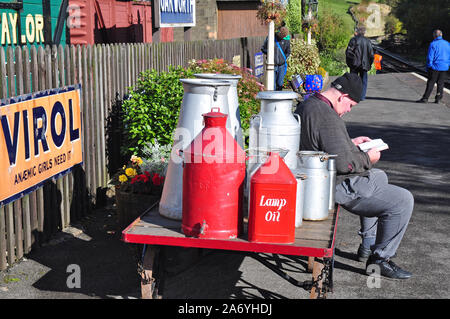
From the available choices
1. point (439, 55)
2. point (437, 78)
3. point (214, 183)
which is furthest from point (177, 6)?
point (437, 78)

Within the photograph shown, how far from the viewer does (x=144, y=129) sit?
7121 millimetres

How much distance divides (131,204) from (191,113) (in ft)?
6.73

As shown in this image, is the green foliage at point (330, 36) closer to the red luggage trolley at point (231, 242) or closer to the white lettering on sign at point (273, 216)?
the red luggage trolley at point (231, 242)

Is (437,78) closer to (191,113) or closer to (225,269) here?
(225,269)

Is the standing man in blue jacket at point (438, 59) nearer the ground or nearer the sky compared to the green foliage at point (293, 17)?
nearer the ground

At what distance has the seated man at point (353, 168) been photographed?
15.6ft

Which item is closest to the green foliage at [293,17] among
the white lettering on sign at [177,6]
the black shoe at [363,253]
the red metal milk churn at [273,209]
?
the white lettering on sign at [177,6]

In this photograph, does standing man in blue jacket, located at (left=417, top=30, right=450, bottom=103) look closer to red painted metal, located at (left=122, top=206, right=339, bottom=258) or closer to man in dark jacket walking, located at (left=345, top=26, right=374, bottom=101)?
man in dark jacket walking, located at (left=345, top=26, right=374, bottom=101)

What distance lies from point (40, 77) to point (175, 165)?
227 centimetres

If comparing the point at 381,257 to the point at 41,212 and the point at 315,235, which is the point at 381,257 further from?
the point at 41,212

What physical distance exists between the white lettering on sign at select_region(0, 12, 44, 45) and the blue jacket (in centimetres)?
1150

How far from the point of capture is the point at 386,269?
5379 millimetres

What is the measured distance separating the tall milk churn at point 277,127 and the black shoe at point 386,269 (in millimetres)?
1661
